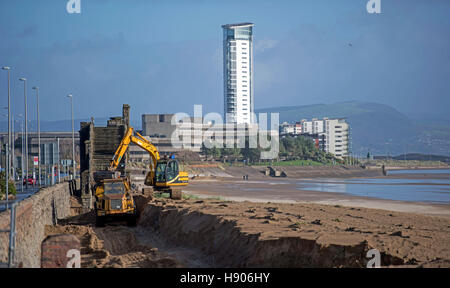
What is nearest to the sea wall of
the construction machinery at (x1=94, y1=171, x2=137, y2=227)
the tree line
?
the construction machinery at (x1=94, y1=171, x2=137, y2=227)

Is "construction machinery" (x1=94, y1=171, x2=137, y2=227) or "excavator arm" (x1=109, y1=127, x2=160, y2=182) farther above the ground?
"excavator arm" (x1=109, y1=127, x2=160, y2=182)

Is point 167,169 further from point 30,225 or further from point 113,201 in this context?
point 30,225

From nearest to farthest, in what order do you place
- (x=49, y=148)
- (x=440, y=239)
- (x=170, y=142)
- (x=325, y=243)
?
(x=325, y=243) → (x=440, y=239) → (x=49, y=148) → (x=170, y=142)

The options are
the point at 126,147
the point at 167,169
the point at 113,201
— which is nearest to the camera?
the point at 113,201

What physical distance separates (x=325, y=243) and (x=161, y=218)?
46.6 ft

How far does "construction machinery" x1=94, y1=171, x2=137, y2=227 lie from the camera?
85.8 feet

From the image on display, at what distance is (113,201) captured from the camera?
1028 inches

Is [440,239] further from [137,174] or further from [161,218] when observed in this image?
[137,174]

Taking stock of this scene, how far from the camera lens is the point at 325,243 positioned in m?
14.6

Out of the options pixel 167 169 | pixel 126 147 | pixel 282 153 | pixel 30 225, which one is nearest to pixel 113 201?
pixel 126 147

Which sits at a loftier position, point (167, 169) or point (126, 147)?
point (126, 147)

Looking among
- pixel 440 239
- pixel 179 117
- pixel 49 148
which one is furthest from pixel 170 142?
pixel 440 239

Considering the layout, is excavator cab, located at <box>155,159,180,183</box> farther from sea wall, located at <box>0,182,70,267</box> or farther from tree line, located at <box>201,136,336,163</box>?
tree line, located at <box>201,136,336,163</box>

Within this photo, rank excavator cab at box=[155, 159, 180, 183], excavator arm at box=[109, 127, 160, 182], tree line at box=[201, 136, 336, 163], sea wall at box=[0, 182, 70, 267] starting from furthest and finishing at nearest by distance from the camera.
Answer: tree line at box=[201, 136, 336, 163]
excavator cab at box=[155, 159, 180, 183]
excavator arm at box=[109, 127, 160, 182]
sea wall at box=[0, 182, 70, 267]
